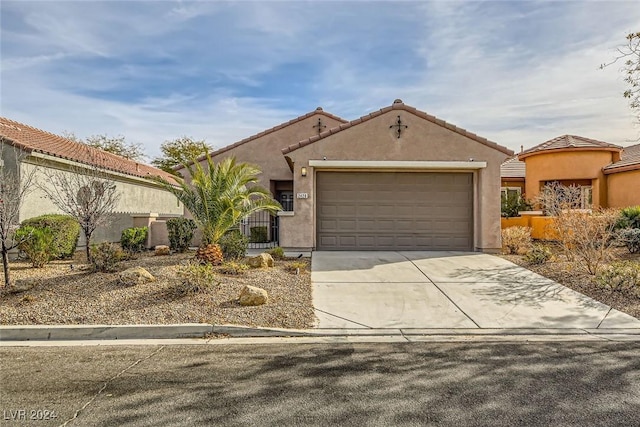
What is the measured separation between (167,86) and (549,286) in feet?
41.6

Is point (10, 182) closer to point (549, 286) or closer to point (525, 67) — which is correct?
point (549, 286)

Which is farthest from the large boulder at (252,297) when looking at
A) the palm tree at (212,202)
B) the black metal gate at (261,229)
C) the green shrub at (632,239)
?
the green shrub at (632,239)

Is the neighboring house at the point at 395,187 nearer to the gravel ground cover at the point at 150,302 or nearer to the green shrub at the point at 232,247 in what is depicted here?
the green shrub at the point at 232,247

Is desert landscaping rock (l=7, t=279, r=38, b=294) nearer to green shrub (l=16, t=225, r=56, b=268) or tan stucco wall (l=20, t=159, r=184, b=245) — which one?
green shrub (l=16, t=225, r=56, b=268)

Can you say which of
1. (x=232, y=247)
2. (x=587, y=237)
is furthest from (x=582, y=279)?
(x=232, y=247)

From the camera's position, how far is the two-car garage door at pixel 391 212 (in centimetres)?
1329

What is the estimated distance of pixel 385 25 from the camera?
10.4 m

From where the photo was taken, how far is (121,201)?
669 inches

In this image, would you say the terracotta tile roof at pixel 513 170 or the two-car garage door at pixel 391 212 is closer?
the two-car garage door at pixel 391 212

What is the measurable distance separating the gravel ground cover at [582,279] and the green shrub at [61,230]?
12270 millimetres

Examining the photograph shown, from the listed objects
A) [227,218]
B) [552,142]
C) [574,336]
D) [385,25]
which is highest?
[385,25]

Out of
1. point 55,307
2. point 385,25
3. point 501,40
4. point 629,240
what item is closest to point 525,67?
point 501,40

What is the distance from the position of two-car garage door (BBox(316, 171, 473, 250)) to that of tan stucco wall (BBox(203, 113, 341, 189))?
499cm

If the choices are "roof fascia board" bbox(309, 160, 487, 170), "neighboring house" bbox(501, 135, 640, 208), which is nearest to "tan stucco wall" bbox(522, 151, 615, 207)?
"neighboring house" bbox(501, 135, 640, 208)
